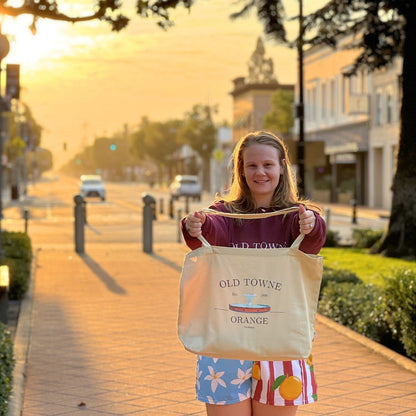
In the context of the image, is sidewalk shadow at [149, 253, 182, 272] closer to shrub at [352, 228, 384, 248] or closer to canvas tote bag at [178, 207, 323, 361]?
shrub at [352, 228, 384, 248]

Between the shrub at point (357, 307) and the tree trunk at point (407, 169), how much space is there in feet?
20.0

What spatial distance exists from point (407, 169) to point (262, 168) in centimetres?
1310

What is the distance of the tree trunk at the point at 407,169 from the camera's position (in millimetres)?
16438

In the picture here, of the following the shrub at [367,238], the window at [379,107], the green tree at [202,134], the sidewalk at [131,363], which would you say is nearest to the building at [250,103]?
the green tree at [202,134]

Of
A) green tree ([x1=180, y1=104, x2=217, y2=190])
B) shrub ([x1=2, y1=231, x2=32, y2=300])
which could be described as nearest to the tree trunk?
shrub ([x1=2, y1=231, x2=32, y2=300])

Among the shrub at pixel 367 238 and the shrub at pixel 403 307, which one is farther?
the shrub at pixel 367 238

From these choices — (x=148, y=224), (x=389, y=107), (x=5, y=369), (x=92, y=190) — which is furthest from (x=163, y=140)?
(x=5, y=369)

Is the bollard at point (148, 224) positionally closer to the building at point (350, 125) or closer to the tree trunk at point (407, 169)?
the tree trunk at point (407, 169)

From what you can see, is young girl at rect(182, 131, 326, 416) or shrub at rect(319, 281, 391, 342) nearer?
young girl at rect(182, 131, 326, 416)

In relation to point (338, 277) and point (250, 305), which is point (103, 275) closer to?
point (338, 277)

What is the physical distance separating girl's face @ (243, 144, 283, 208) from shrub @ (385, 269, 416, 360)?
4073 millimetres

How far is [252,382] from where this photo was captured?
371 centimetres

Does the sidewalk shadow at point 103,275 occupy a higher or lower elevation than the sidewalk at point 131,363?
lower

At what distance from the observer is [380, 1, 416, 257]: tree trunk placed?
16438 millimetres
